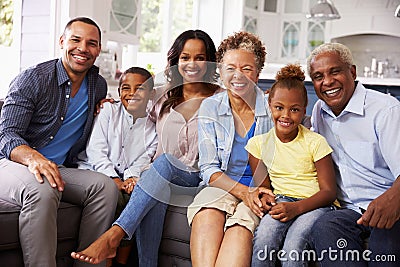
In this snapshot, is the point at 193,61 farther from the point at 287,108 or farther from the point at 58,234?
the point at 58,234

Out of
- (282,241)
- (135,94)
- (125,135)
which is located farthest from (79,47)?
(282,241)

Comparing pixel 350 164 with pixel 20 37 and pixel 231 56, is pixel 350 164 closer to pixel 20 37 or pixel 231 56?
pixel 231 56

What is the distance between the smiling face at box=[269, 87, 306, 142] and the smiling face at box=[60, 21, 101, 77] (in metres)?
0.90

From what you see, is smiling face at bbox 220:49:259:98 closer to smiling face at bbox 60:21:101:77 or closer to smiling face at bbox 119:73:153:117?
smiling face at bbox 119:73:153:117

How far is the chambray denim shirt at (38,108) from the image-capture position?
2244 millimetres

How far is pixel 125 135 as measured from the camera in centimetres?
248

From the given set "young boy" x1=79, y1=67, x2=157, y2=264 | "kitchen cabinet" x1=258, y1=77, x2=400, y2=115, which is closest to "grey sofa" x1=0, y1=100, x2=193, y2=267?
"young boy" x1=79, y1=67, x2=157, y2=264

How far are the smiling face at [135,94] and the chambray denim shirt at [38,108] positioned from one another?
158 millimetres

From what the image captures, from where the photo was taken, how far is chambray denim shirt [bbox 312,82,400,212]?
1979 millimetres

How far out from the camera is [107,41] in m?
3.99

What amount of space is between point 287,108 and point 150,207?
0.66m

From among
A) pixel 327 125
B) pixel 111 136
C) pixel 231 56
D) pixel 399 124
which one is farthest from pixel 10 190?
pixel 399 124

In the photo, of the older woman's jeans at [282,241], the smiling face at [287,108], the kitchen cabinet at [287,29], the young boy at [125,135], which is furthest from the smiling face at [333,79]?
the kitchen cabinet at [287,29]

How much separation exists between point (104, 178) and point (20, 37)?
192 centimetres
